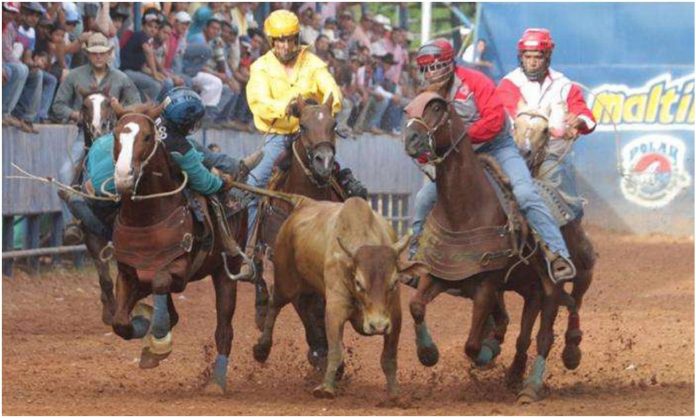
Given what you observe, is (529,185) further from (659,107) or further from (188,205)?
(659,107)

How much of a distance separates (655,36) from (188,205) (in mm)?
17968

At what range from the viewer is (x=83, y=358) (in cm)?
1412

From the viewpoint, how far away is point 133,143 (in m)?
11.2

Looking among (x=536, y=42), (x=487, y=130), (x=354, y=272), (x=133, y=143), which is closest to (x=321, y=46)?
(x=536, y=42)

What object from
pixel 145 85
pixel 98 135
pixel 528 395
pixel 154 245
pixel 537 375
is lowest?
pixel 528 395

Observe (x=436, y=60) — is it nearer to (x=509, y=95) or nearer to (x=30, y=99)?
(x=509, y=95)

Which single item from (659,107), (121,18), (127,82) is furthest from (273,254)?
(659,107)

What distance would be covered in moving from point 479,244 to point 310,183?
1668 millimetres

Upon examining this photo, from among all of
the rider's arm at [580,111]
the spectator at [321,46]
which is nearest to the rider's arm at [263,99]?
the rider's arm at [580,111]

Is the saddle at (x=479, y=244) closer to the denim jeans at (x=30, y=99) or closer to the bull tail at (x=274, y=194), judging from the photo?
the bull tail at (x=274, y=194)

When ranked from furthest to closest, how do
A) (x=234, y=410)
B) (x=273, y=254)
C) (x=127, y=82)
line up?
(x=127, y=82), (x=273, y=254), (x=234, y=410)

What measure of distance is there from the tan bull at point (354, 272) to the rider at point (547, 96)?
64.3 inches

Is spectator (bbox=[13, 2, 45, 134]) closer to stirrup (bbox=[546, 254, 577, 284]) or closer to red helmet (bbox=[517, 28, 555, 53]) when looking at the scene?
red helmet (bbox=[517, 28, 555, 53])

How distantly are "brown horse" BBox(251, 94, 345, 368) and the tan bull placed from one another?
0.58 metres
